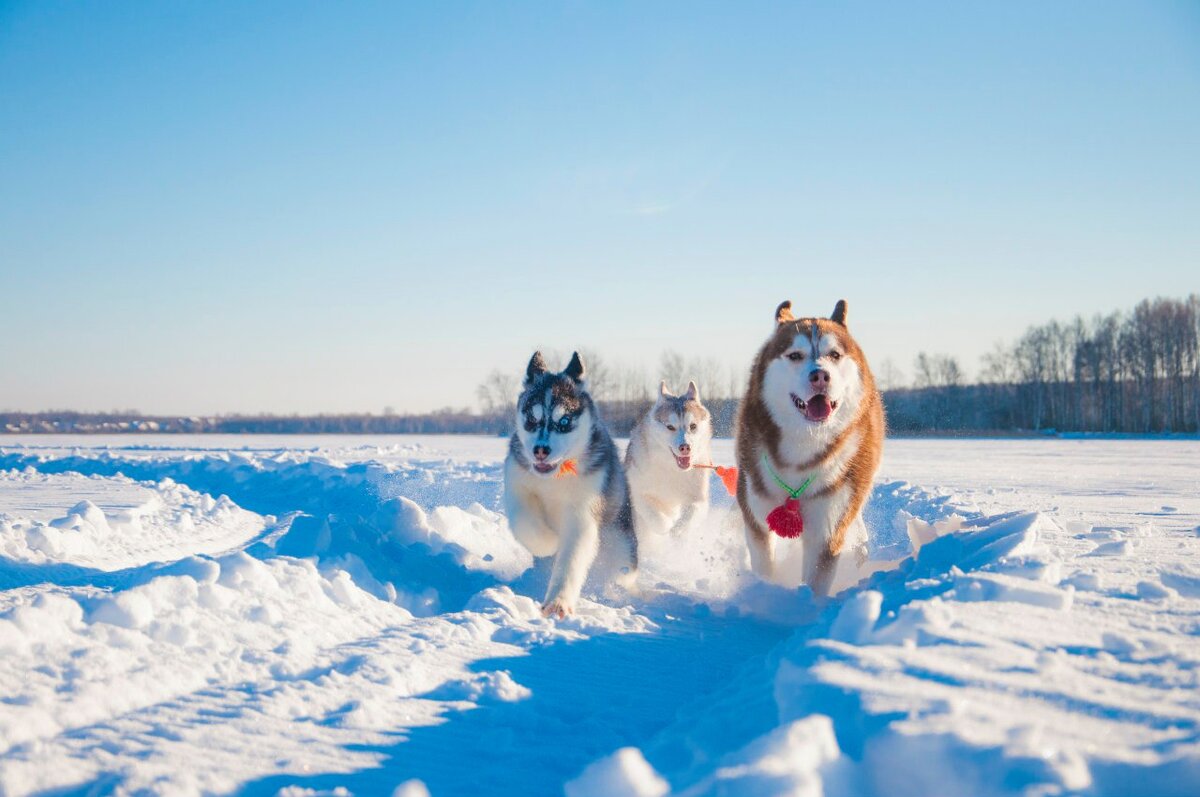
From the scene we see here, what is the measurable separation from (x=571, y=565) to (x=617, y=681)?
5.05ft

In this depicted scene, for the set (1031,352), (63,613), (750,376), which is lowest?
(63,613)

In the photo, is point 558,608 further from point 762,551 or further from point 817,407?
point 817,407

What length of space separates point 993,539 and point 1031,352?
204 feet

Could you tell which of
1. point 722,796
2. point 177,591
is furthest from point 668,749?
point 177,591

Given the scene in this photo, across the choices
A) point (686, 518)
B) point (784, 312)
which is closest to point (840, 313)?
point (784, 312)

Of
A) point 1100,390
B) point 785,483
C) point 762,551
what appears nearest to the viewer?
point 785,483

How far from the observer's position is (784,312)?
5.63 meters

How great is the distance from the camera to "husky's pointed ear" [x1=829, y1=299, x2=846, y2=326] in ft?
18.4

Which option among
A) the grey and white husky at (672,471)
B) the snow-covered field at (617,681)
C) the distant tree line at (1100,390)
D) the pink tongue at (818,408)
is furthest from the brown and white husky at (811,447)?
the distant tree line at (1100,390)

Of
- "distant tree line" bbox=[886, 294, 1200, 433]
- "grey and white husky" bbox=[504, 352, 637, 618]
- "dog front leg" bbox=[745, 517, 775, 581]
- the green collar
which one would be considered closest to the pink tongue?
the green collar

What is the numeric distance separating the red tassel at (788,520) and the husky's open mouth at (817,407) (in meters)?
0.60

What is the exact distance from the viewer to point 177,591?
3.92m

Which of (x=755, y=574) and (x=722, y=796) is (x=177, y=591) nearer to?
(x=722, y=796)

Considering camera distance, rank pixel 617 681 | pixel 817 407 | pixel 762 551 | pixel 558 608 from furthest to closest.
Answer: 1. pixel 762 551
2. pixel 817 407
3. pixel 558 608
4. pixel 617 681
